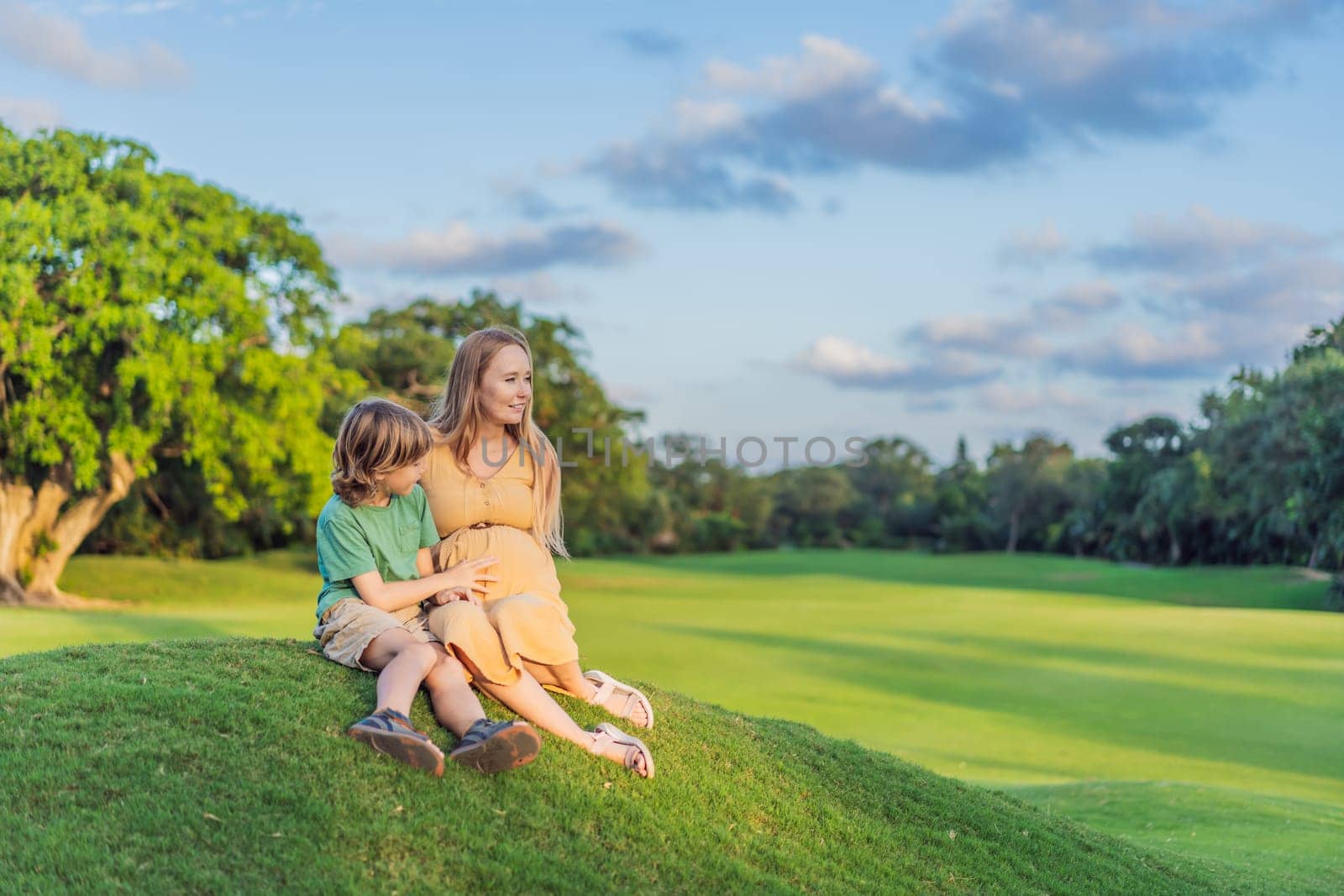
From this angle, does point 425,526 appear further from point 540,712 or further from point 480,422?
point 540,712

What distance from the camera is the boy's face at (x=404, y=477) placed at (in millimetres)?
5410

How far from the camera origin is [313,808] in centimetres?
430

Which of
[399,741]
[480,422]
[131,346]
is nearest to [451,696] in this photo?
[399,741]

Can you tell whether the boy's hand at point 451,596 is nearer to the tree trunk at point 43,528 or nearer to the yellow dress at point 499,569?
the yellow dress at point 499,569

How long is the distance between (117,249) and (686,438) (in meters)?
54.2

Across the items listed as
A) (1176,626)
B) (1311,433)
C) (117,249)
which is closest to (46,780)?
(117,249)

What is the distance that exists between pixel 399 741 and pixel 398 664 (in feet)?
1.60

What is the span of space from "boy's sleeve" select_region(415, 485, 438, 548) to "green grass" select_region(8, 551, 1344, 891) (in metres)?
5.82

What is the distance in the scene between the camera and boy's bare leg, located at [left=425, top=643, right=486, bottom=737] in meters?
5.00

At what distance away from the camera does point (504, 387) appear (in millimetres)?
5824

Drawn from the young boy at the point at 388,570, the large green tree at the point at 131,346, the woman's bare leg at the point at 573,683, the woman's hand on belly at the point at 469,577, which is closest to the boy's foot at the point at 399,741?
the young boy at the point at 388,570

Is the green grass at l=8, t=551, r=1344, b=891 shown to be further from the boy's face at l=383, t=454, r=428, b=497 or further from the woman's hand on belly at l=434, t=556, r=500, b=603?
the boy's face at l=383, t=454, r=428, b=497

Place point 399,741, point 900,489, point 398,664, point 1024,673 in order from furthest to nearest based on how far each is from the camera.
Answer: point 900,489
point 1024,673
point 398,664
point 399,741

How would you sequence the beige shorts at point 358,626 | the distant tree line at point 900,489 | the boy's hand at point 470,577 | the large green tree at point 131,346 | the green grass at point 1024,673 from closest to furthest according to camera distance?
the beige shorts at point 358,626, the boy's hand at point 470,577, the green grass at point 1024,673, the large green tree at point 131,346, the distant tree line at point 900,489
